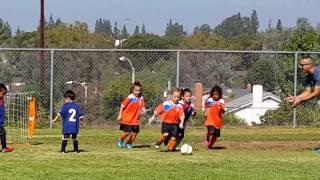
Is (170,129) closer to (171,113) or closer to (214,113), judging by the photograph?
(171,113)

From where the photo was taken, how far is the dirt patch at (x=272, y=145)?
18.8 meters

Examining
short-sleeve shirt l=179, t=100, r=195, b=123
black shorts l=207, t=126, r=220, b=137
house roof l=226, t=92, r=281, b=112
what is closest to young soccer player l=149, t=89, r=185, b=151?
short-sleeve shirt l=179, t=100, r=195, b=123

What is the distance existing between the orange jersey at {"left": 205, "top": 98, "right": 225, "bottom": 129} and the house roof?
9010mm

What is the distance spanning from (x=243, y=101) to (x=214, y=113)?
9825 millimetres

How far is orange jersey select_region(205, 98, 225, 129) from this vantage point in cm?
1936

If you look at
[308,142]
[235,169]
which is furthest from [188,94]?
[235,169]

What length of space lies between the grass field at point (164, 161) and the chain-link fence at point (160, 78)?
17.8 ft

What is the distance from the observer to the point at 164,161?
14727mm

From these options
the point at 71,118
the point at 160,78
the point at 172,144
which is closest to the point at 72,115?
the point at 71,118

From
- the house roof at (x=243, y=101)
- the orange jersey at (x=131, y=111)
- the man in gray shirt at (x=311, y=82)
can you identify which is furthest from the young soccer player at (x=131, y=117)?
the house roof at (x=243, y=101)

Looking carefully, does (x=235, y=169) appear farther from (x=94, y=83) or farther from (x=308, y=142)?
(x=94, y=83)

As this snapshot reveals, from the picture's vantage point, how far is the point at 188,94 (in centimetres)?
1961

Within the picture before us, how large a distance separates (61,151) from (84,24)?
227 ft

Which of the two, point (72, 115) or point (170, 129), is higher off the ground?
point (72, 115)
